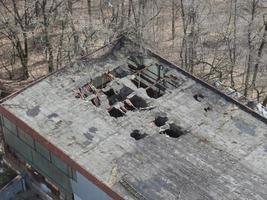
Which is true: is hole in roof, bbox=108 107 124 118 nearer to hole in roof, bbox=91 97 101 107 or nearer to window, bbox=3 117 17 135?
hole in roof, bbox=91 97 101 107

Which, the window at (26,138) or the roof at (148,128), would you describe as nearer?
the roof at (148,128)

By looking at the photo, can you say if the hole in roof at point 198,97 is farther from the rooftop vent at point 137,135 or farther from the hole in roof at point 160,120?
the rooftop vent at point 137,135

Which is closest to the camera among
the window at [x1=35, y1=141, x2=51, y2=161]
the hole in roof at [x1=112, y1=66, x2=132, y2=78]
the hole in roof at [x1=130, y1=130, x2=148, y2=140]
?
the hole in roof at [x1=130, y1=130, x2=148, y2=140]

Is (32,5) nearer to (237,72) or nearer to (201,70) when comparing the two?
(201,70)

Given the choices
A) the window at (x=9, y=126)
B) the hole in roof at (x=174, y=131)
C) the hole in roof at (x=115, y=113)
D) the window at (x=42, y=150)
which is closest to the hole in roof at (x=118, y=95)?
the hole in roof at (x=115, y=113)

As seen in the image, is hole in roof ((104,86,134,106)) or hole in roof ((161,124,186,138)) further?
hole in roof ((104,86,134,106))

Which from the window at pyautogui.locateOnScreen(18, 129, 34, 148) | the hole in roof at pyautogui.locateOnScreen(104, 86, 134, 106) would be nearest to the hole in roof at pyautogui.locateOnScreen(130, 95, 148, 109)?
the hole in roof at pyautogui.locateOnScreen(104, 86, 134, 106)

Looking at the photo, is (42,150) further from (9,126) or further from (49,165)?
(9,126)
